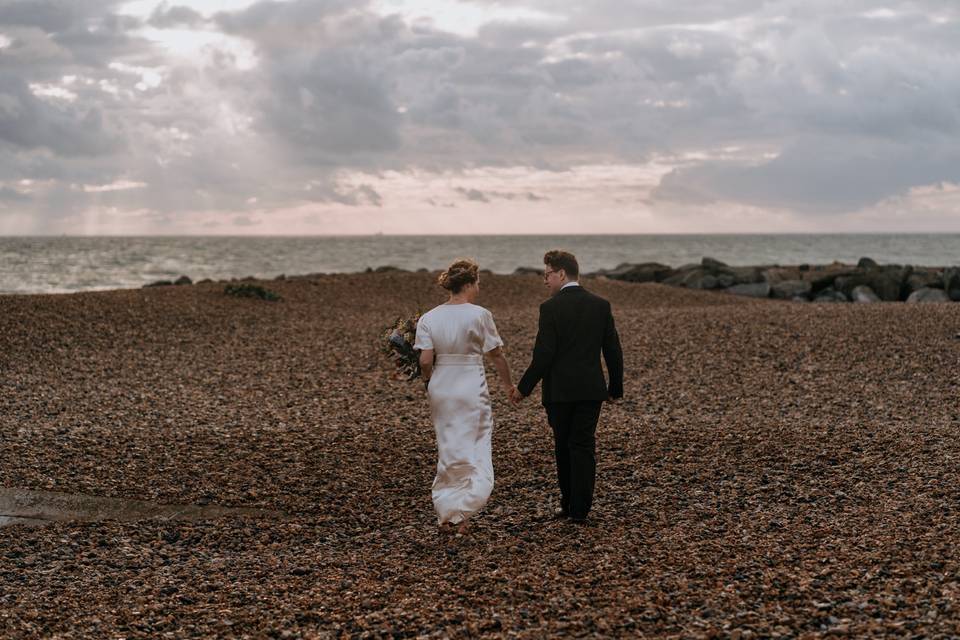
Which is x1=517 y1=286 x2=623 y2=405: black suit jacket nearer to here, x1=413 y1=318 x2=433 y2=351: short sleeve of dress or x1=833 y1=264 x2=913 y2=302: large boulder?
x1=413 y1=318 x2=433 y2=351: short sleeve of dress

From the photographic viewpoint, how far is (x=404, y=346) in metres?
6.82

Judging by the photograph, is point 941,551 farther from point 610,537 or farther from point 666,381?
point 666,381

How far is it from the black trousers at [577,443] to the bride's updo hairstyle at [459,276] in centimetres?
107

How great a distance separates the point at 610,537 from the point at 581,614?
5.27 feet

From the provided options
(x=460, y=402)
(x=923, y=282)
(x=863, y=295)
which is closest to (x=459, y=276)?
(x=460, y=402)

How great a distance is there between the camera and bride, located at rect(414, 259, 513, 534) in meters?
6.25

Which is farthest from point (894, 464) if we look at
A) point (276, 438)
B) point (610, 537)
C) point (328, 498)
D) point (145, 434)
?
point (145, 434)

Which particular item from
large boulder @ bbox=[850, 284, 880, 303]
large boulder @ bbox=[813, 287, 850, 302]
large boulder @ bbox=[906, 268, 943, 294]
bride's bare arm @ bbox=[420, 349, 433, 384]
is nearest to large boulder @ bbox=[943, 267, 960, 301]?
large boulder @ bbox=[906, 268, 943, 294]

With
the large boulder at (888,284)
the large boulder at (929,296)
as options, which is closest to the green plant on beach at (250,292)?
the large boulder at (929,296)

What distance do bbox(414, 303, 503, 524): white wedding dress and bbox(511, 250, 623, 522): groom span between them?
0.34 metres

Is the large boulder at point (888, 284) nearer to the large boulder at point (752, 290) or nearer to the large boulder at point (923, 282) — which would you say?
the large boulder at point (923, 282)

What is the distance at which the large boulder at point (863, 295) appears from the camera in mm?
26359

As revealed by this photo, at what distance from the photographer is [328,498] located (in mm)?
7781

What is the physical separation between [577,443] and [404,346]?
150 centimetres
